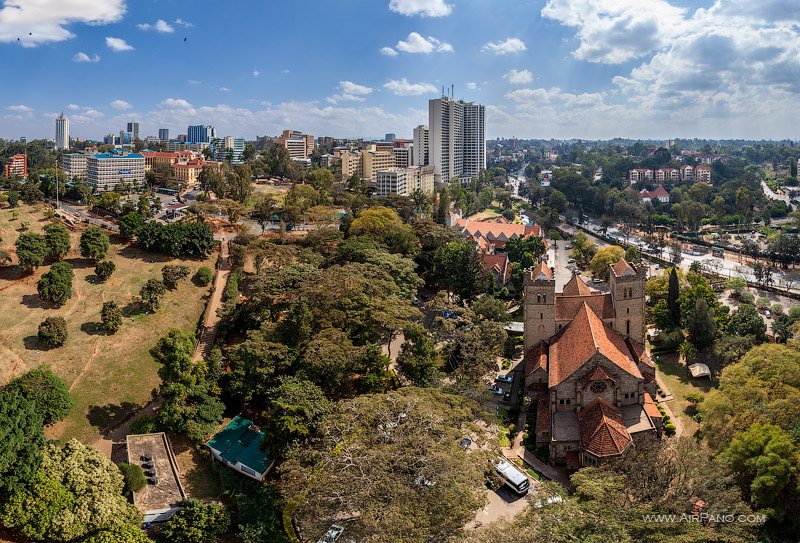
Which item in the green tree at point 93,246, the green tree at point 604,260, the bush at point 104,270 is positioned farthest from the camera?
the green tree at point 604,260

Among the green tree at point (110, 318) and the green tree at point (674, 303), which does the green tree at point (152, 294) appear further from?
the green tree at point (674, 303)

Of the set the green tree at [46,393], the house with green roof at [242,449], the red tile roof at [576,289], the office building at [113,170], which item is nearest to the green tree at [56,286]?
the green tree at [46,393]

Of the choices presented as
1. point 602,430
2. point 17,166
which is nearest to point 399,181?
point 17,166

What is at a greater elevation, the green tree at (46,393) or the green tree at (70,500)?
the green tree at (46,393)

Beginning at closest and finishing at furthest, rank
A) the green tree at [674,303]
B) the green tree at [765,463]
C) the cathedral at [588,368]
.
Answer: the green tree at [765,463] < the cathedral at [588,368] < the green tree at [674,303]

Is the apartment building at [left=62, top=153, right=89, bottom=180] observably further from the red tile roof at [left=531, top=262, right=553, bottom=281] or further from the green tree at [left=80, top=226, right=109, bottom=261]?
the red tile roof at [left=531, top=262, right=553, bottom=281]

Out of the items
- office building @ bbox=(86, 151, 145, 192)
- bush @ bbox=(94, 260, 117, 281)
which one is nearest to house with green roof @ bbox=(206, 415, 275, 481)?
bush @ bbox=(94, 260, 117, 281)

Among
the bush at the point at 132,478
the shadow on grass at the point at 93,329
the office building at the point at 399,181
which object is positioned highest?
the office building at the point at 399,181
